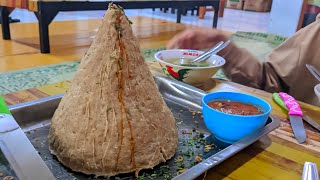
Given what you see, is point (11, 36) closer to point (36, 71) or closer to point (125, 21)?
point (36, 71)

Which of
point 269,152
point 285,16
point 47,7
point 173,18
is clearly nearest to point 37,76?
point 47,7

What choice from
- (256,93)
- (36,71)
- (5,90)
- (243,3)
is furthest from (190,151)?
(243,3)

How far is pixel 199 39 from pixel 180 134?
1.85 ft

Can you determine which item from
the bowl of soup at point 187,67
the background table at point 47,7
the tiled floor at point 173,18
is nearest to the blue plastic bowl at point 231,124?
the bowl of soup at point 187,67

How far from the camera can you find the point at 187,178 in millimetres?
435

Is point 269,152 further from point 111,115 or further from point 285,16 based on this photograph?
point 285,16

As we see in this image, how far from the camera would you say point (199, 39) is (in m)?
1.13

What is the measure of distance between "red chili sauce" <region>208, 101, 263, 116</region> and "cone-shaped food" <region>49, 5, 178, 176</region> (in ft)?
0.48

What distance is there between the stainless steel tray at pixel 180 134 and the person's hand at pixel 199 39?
33cm

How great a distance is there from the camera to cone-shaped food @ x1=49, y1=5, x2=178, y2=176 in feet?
1.65

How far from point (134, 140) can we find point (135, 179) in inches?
2.3

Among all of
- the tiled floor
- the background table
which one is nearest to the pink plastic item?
the background table

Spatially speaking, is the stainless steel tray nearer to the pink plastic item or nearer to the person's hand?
the pink plastic item

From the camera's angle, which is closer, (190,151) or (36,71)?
(190,151)
